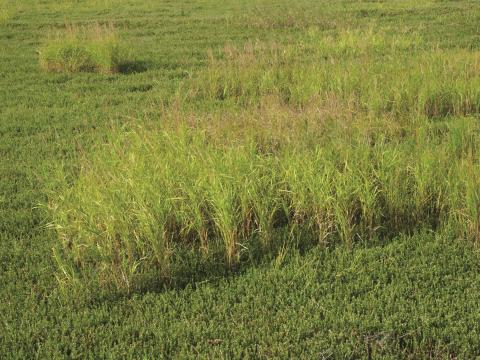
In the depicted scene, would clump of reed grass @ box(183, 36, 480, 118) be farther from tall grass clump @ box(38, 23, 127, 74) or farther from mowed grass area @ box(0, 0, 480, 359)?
tall grass clump @ box(38, 23, 127, 74)

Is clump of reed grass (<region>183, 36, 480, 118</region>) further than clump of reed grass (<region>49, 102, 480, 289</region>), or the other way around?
clump of reed grass (<region>183, 36, 480, 118</region>)

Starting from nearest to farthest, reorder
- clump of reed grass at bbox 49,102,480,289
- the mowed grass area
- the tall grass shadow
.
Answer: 1. the mowed grass area
2. clump of reed grass at bbox 49,102,480,289
3. the tall grass shadow

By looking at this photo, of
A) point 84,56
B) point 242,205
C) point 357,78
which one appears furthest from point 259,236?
point 84,56

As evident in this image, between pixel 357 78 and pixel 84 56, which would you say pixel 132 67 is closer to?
pixel 84 56

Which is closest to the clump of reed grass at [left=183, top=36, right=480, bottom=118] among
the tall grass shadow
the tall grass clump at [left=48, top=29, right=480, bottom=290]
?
the tall grass clump at [left=48, top=29, right=480, bottom=290]

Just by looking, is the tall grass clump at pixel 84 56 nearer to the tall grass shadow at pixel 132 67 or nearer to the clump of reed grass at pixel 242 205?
the tall grass shadow at pixel 132 67

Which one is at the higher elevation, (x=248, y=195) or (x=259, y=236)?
(x=248, y=195)

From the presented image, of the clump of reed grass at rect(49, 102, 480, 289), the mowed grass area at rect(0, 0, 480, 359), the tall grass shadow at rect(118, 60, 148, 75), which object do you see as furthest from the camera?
the tall grass shadow at rect(118, 60, 148, 75)

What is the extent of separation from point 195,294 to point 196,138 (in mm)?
2007

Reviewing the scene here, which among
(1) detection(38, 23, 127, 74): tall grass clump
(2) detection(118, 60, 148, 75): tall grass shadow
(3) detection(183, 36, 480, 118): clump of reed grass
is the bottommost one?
(3) detection(183, 36, 480, 118): clump of reed grass

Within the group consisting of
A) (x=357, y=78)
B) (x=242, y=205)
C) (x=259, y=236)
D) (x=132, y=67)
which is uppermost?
(x=132, y=67)

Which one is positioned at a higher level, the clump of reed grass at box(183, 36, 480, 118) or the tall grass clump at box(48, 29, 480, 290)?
the clump of reed grass at box(183, 36, 480, 118)

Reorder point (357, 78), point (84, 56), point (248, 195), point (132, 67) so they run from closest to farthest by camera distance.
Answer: point (248, 195)
point (357, 78)
point (84, 56)
point (132, 67)

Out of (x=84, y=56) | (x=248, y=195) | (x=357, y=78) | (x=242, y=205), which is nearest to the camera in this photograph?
(x=242, y=205)
